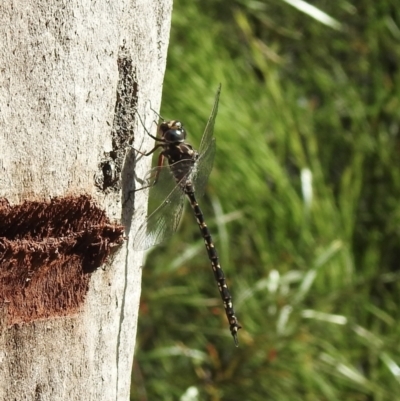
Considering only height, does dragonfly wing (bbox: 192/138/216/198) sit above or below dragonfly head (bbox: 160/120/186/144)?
below

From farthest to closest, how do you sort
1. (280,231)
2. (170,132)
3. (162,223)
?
(280,231)
(170,132)
(162,223)

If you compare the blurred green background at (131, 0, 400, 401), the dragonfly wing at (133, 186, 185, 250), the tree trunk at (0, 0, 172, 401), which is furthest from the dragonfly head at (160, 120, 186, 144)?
the blurred green background at (131, 0, 400, 401)

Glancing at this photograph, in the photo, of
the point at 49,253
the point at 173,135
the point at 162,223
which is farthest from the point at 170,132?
the point at 49,253

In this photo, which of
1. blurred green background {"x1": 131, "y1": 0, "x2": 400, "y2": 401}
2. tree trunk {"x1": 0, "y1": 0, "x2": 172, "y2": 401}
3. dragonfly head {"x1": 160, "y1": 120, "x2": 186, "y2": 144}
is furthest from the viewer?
blurred green background {"x1": 131, "y1": 0, "x2": 400, "y2": 401}

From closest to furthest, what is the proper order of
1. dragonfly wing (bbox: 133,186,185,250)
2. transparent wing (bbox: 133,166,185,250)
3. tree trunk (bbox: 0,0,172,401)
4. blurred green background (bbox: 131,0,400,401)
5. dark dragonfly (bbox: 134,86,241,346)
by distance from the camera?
tree trunk (bbox: 0,0,172,401) → dragonfly wing (bbox: 133,186,185,250) → transparent wing (bbox: 133,166,185,250) → dark dragonfly (bbox: 134,86,241,346) → blurred green background (bbox: 131,0,400,401)

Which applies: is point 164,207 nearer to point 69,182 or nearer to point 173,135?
point 173,135

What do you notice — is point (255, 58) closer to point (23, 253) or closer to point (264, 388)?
point (264, 388)

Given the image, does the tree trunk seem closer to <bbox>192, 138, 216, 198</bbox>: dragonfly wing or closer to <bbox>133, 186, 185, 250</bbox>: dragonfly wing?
<bbox>133, 186, 185, 250</bbox>: dragonfly wing

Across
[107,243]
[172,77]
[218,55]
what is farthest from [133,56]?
[218,55]
